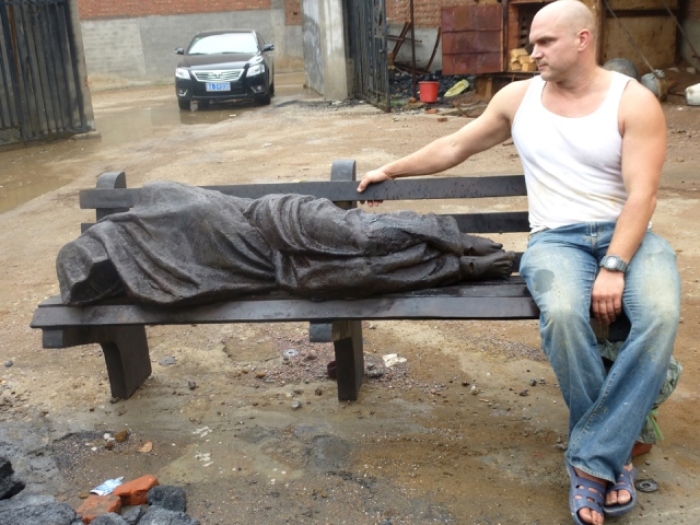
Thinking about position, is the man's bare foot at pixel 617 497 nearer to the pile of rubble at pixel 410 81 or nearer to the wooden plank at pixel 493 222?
the wooden plank at pixel 493 222

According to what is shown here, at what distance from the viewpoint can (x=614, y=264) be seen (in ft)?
9.55

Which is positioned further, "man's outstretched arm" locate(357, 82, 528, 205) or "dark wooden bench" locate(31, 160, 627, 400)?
"man's outstretched arm" locate(357, 82, 528, 205)

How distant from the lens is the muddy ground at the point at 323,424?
10.2 ft

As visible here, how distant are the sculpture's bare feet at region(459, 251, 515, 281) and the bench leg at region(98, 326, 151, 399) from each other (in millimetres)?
1575

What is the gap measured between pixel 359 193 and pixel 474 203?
12.1 ft

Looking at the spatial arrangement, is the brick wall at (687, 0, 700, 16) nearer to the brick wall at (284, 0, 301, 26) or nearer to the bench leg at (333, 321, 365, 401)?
the bench leg at (333, 321, 365, 401)

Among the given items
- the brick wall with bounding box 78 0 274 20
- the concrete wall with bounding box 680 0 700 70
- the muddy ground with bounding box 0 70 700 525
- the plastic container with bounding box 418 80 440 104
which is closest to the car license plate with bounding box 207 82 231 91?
the plastic container with bounding box 418 80 440 104

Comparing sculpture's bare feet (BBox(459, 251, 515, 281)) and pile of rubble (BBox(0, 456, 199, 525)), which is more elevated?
sculpture's bare feet (BBox(459, 251, 515, 281))

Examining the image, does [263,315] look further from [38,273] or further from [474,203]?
[474,203]

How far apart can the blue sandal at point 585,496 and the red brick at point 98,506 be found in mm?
1599

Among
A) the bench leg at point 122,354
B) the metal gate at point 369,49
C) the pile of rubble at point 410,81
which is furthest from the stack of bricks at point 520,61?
the bench leg at point 122,354

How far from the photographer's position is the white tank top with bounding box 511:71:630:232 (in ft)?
10.2

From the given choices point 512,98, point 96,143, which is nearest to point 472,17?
point 96,143

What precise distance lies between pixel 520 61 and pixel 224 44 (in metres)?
6.98
